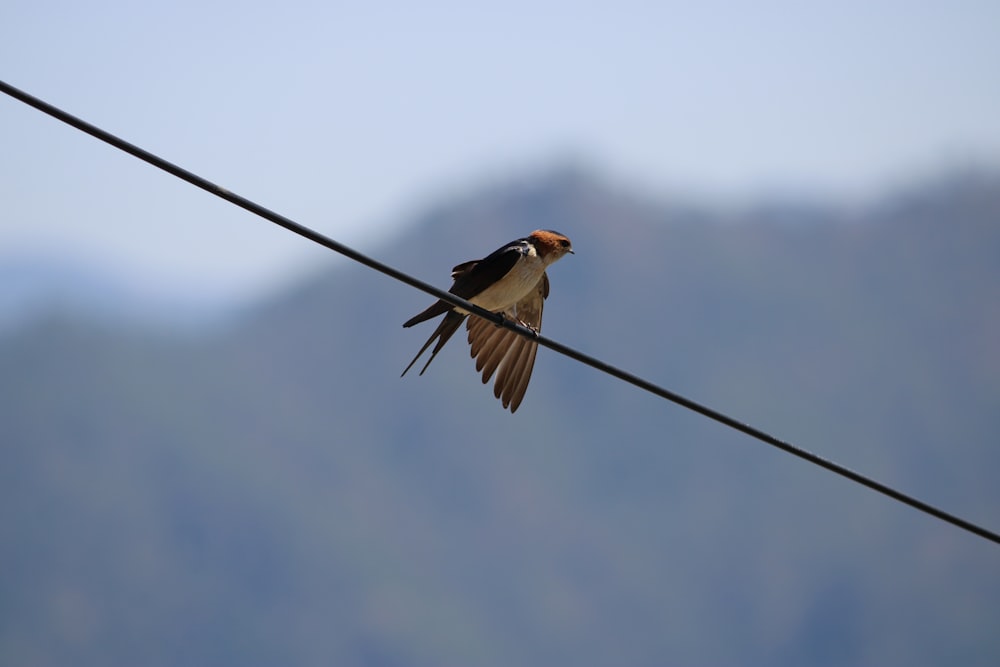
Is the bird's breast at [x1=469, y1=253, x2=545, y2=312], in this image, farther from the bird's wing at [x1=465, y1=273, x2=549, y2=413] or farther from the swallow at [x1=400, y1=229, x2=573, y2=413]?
the bird's wing at [x1=465, y1=273, x2=549, y2=413]

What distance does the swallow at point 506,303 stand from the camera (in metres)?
9.29

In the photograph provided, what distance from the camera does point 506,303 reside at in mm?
9492

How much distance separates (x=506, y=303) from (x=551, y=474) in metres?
134

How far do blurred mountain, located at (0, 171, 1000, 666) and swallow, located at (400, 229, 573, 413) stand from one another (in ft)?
359

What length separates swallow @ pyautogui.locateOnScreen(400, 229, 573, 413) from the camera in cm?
929

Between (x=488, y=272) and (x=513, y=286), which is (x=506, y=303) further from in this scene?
(x=488, y=272)

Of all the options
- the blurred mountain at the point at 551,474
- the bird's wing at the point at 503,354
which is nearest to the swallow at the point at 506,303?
the bird's wing at the point at 503,354

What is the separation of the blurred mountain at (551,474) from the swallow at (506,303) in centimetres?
10957

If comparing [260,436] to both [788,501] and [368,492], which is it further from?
[788,501]

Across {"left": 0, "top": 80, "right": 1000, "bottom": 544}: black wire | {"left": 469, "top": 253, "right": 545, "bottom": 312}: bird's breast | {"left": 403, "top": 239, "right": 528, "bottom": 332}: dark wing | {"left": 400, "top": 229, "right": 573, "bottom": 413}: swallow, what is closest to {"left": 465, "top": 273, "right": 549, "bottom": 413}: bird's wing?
{"left": 400, "top": 229, "right": 573, "bottom": 413}: swallow

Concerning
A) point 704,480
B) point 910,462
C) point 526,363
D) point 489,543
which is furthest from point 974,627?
point 526,363

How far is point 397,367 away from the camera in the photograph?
545ft

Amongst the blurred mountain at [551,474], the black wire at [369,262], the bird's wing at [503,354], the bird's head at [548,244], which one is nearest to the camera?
the black wire at [369,262]

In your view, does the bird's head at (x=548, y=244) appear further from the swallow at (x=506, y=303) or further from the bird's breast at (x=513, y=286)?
the bird's breast at (x=513, y=286)
